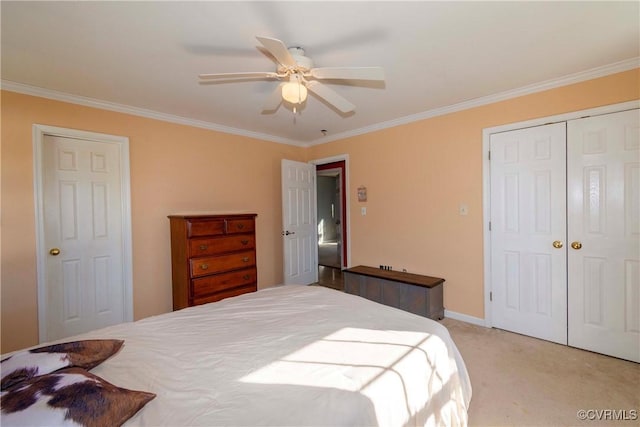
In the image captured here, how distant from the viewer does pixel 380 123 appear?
151 inches

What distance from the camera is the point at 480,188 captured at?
3.07 meters

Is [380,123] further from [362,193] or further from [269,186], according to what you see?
[269,186]

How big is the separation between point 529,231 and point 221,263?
318cm

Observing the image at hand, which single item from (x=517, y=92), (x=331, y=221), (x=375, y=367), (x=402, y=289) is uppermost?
(x=517, y=92)

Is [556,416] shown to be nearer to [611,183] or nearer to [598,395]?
[598,395]

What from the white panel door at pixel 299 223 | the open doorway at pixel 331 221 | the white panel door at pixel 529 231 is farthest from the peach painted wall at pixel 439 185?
the white panel door at pixel 299 223

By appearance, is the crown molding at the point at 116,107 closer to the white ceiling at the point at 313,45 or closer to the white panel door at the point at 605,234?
the white ceiling at the point at 313,45

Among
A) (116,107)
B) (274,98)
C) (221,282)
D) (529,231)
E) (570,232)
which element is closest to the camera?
(274,98)

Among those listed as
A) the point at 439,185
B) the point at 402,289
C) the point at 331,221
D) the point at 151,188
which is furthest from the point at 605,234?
the point at 331,221

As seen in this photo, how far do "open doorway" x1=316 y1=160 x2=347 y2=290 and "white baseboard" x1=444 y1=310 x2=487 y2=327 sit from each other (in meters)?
1.73

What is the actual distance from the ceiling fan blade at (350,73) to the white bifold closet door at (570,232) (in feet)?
6.31

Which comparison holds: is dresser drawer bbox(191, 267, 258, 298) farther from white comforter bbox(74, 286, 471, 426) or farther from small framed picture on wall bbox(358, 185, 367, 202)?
small framed picture on wall bbox(358, 185, 367, 202)

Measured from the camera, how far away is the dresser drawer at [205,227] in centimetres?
301

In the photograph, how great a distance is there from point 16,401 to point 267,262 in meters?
3.55
